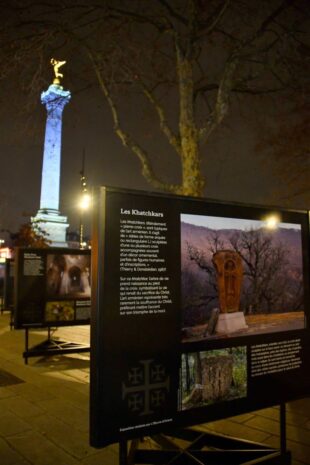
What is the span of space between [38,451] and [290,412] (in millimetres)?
3226

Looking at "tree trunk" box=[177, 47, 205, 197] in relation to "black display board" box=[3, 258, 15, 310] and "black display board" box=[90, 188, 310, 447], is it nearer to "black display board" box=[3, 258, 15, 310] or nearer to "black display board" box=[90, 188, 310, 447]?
"black display board" box=[90, 188, 310, 447]

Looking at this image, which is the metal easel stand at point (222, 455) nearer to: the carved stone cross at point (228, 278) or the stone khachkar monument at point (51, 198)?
the carved stone cross at point (228, 278)

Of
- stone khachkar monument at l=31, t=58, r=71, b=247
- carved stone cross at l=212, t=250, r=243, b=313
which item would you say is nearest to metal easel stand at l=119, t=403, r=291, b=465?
carved stone cross at l=212, t=250, r=243, b=313

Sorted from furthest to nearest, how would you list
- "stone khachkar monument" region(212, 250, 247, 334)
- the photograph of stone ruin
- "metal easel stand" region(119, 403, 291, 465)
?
"metal easel stand" region(119, 403, 291, 465) < "stone khachkar monument" region(212, 250, 247, 334) < the photograph of stone ruin

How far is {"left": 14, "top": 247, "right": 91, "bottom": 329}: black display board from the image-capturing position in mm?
A: 8984

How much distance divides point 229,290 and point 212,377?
0.72m

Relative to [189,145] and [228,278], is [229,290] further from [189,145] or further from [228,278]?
[189,145]

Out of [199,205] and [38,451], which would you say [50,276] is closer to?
[38,451]

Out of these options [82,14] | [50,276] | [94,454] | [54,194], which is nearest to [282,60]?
[82,14]

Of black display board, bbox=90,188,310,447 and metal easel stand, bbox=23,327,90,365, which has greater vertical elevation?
black display board, bbox=90,188,310,447

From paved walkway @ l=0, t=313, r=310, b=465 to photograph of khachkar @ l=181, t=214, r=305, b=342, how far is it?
5.23 feet

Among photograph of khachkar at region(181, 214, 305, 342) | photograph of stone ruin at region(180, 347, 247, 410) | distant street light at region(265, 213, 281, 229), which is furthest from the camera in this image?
distant street light at region(265, 213, 281, 229)

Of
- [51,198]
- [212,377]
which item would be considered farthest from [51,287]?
[51,198]

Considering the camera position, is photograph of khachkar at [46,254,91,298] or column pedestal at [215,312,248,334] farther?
photograph of khachkar at [46,254,91,298]
